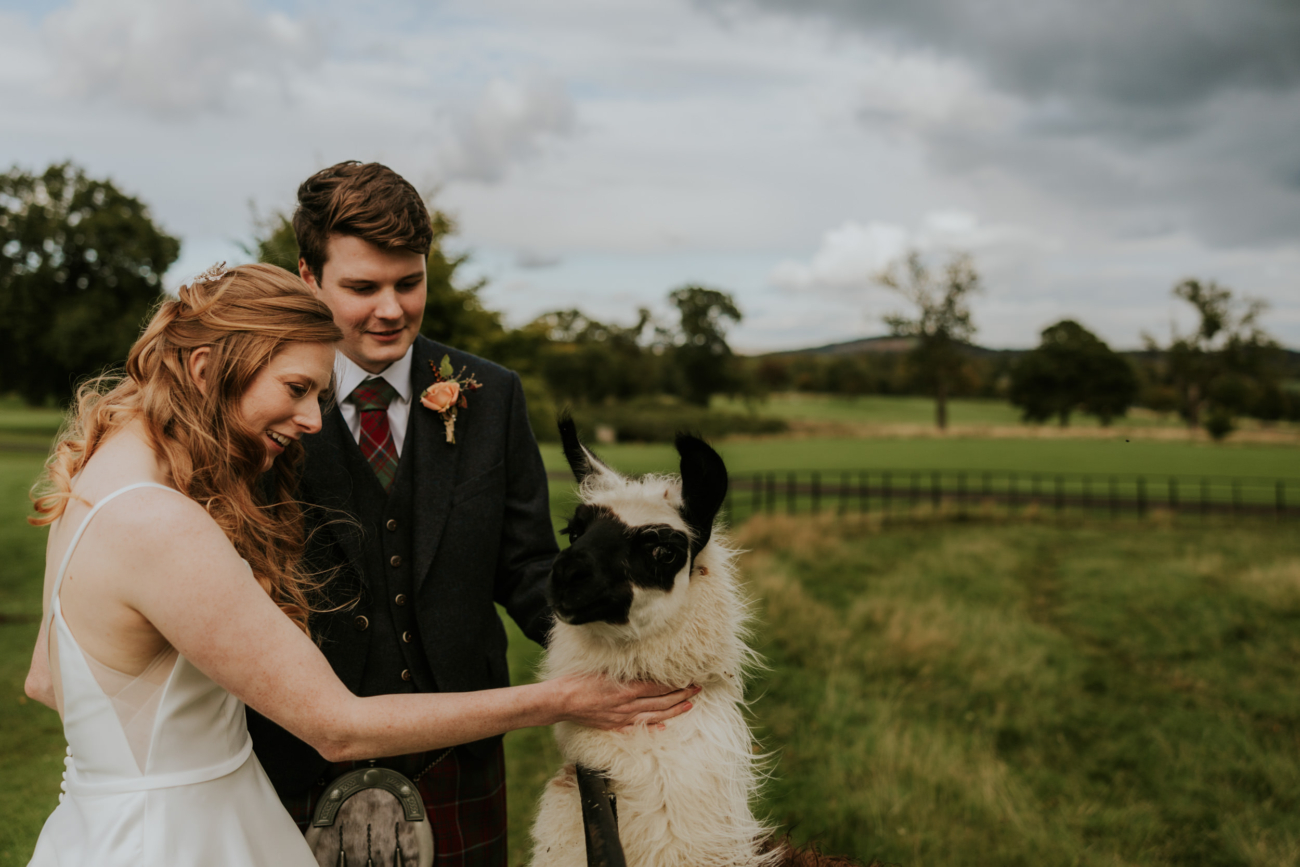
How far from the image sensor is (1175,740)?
8.95 metres

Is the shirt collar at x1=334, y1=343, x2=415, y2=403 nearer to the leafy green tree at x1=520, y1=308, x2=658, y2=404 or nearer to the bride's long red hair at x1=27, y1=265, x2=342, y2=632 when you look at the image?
the bride's long red hair at x1=27, y1=265, x2=342, y2=632

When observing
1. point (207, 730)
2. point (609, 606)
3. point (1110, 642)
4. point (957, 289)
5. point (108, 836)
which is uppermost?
point (957, 289)

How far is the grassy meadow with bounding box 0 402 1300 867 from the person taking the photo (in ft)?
20.9

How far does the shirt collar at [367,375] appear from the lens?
2.48 metres

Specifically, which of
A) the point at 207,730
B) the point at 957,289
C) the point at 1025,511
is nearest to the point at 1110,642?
the point at 207,730

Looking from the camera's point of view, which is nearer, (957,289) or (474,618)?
(474,618)

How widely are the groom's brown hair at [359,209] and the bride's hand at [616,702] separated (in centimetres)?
132

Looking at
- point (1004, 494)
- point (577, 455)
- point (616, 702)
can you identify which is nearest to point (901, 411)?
point (1004, 494)

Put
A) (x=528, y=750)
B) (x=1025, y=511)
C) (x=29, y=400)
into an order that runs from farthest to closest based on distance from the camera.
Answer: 1. (x=29, y=400)
2. (x=1025, y=511)
3. (x=528, y=750)

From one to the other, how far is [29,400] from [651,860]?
2048 inches

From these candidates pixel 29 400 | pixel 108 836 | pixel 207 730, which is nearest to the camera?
pixel 108 836

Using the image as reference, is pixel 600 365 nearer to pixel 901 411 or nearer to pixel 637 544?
pixel 901 411

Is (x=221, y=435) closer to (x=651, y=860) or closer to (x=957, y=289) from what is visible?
(x=651, y=860)

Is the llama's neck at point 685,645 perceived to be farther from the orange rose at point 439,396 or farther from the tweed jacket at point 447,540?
the orange rose at point 439,396
